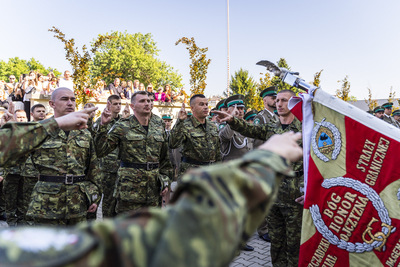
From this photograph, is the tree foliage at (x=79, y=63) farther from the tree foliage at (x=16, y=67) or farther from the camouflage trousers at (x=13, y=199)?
the tree foliage at (x=16, y=67)

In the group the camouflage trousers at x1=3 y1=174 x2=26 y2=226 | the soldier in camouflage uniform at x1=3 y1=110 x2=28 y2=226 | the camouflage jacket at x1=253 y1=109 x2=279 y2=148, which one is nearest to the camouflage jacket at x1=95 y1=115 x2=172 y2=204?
the camouflage jacket at x1=253 y1=109 x2=279 y2=148

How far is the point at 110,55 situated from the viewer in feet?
133

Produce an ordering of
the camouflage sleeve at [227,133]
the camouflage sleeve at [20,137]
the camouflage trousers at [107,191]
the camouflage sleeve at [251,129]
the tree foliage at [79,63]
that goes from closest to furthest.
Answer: the camouflage sleeve at [20,137] < the camouflage sleeve at [251,129] < the camouflage sleeve at [227,133] < the camouflage trousers at [107,191] < the tree foliage at [79,63]

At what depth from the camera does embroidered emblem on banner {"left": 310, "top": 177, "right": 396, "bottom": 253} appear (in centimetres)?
263

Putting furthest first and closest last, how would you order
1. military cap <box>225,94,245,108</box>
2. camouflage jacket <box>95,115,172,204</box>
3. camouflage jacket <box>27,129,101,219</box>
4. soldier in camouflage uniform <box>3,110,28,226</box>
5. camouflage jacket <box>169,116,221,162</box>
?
1. military cap <box>225,94,245,108</box>
2. soldier in camouflage uniform <box>3,110,28,226</box>
3. camouflage jacket <box>169,116,221,162</box>
4. camouflage jacket <box>95,115,172,204</box>
5. camouflage jacket <box>27,129,101,219</box>

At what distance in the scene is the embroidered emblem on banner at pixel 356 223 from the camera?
2629mm

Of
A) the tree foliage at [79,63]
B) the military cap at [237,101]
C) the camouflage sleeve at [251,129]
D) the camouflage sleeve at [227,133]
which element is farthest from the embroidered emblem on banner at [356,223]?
the tree foliage at [79,63]

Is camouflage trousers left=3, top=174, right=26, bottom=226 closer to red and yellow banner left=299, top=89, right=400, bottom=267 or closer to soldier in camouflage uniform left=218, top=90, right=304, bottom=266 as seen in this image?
soldier in camouflage uniform left=218, top=90, right=304, bottom=266

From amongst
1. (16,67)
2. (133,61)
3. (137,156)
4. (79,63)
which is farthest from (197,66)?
(16,67)

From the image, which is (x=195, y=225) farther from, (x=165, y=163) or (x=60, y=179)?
(x=165, y=163)

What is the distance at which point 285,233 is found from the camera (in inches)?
160

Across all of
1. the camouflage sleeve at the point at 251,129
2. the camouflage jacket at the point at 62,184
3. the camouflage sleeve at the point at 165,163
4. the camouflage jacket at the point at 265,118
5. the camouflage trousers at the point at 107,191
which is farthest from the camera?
the camouflage jacket at the point at 265,118

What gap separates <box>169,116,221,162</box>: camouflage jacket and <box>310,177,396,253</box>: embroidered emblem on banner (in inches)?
84.3

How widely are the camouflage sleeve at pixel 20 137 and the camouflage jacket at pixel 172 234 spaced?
125cm
